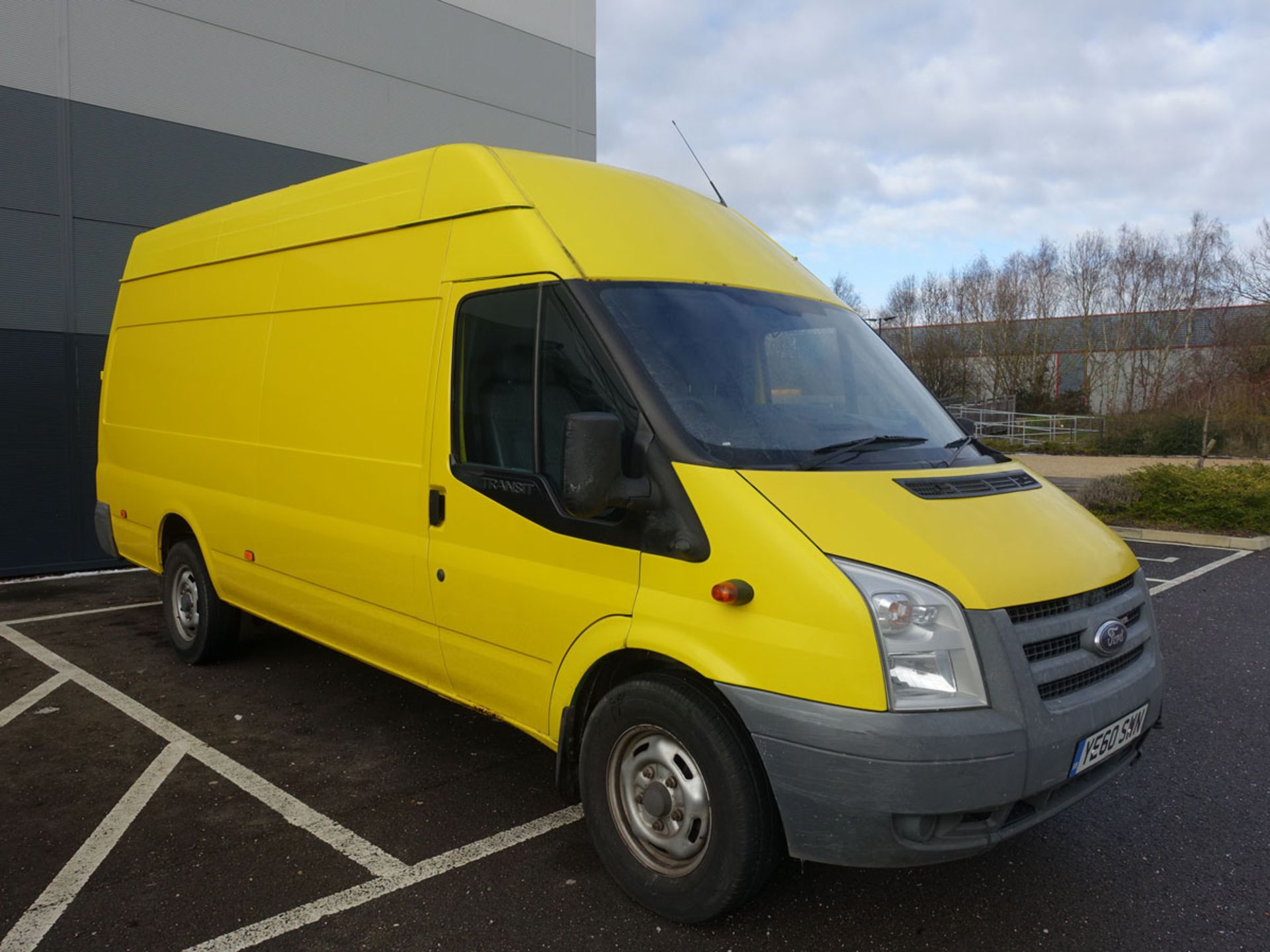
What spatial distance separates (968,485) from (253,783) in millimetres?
3384

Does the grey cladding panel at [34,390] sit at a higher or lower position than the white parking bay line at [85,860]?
higher

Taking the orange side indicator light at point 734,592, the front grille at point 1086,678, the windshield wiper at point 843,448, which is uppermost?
the windshield wiper at point 843,448

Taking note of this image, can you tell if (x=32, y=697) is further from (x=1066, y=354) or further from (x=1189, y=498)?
(x=1066, y=354)

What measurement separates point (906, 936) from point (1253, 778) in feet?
8.03

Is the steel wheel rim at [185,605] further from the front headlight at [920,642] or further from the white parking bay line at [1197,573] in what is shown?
the white parking bay line at [1197,573]

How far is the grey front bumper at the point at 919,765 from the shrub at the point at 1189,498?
36.8 feet

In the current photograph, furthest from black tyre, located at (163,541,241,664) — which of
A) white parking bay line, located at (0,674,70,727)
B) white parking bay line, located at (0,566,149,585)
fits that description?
white parking bay line, located at (0,566,149,585)

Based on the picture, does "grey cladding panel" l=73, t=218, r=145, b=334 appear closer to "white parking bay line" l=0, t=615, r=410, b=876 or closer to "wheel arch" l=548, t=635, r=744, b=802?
"white parking bay line" l=0, t=615, r=410, b=876

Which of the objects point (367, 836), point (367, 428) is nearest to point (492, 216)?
point (367, 428)

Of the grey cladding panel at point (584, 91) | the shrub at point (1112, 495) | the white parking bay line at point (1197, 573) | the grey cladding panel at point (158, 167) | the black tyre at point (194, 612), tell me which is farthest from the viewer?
the shrub at point (1112, 495)

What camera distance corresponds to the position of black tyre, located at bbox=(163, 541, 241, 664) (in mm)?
5777

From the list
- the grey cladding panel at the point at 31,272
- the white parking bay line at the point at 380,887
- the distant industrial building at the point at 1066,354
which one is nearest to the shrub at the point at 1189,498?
the white parking bay line at the point at 380,887

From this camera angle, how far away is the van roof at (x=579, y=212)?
3594 millimetres

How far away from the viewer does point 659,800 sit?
10.1 ft
